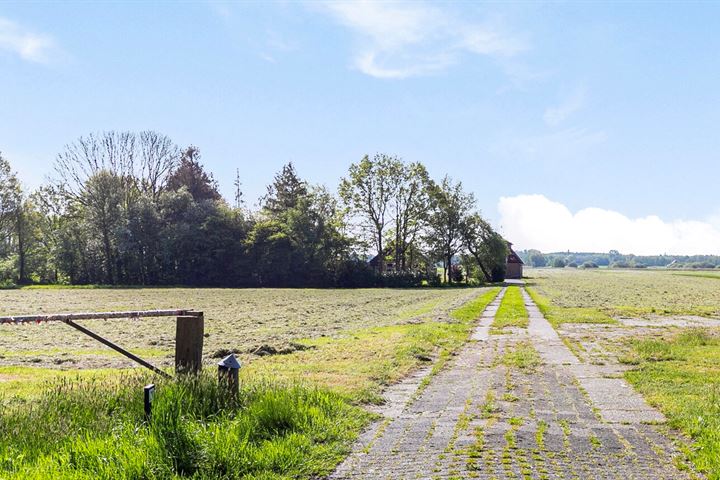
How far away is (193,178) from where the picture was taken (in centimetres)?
8656

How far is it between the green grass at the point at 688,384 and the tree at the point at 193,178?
2973 inches

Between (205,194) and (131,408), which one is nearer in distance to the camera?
(131,408)

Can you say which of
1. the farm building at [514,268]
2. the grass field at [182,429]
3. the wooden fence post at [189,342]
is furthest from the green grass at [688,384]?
the farm building at [514,268]

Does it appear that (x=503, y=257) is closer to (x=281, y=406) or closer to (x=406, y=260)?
(x=406, y=260)

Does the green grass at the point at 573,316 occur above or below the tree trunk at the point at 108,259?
below

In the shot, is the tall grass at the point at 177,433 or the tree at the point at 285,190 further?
the tree at the point at 285,190

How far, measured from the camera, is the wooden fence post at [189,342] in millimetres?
7203

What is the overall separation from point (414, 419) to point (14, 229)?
74208mm

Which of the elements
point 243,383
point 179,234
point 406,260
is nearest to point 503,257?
point 406,260

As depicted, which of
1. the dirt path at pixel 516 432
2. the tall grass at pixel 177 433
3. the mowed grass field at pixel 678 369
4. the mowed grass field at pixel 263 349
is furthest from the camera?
the mowed grass field at pixel 263 349

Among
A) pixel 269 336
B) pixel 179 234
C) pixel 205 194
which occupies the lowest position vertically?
pixel 269 336

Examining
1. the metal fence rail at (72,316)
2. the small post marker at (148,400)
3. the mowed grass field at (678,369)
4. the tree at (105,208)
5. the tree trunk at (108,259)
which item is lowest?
the mowed grass field at (678,369)

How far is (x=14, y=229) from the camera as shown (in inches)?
2692

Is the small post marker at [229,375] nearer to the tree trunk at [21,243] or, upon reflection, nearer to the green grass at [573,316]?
the green grass at [573,316]
